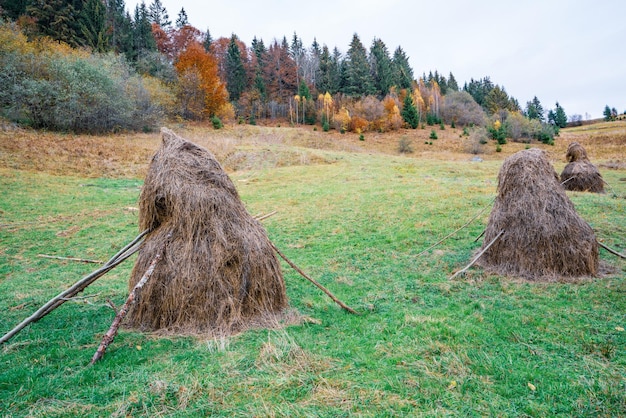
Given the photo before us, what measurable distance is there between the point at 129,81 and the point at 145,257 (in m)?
38.8

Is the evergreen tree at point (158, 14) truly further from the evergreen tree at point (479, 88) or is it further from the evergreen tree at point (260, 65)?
the evergreen tree at point (479, 88)

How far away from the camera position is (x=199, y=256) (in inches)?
204

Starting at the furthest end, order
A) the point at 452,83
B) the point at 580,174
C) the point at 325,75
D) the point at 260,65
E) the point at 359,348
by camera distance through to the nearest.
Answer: the point at 452,83
the point at 260,65
the point at 325,75
the point at 580,174
the point at 359,348

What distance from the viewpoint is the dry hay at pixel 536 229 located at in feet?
24.2

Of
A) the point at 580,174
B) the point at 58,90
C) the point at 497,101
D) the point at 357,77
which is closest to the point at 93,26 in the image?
the point at 58,90

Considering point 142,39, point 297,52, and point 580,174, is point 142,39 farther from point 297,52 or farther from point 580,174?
point 580,174

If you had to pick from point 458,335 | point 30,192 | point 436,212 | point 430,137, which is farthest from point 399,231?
point 430,137

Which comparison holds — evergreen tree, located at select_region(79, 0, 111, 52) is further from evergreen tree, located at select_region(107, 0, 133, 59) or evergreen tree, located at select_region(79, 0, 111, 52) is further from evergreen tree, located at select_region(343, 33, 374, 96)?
evergreen tree, located at select_region(343, 33, 374, 96)

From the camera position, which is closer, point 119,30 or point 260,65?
point 119,30

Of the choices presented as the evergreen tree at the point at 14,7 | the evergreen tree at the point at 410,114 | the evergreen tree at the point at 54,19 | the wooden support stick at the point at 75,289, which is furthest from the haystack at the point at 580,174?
the evergreen tree at the point at 14,7

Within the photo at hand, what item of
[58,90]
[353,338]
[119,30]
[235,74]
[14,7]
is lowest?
[353,338]

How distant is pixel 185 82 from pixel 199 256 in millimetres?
49552

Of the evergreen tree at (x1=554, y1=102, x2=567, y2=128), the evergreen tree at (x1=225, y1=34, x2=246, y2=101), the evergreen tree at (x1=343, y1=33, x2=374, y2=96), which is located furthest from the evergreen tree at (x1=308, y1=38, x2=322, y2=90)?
the evergreen tree at (x1=554, y1=102, x2=567, y2=128)

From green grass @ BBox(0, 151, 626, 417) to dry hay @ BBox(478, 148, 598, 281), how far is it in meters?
0.54
